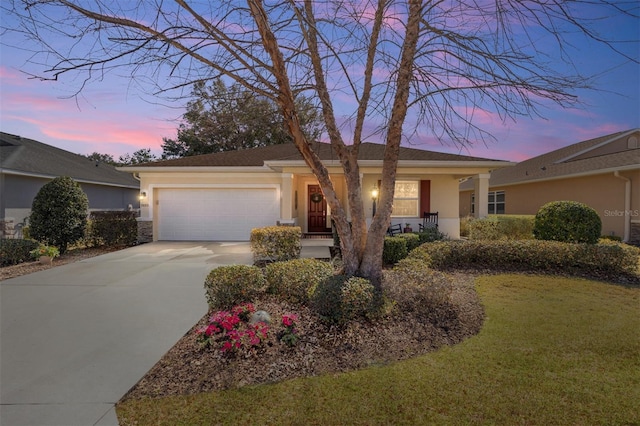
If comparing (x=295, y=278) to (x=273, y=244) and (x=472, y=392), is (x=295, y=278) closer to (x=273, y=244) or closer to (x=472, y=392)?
(x=472, y=392)

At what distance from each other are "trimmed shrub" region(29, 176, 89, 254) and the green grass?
9.70 m

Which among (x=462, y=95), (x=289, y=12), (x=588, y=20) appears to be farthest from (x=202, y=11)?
(x=588, y=20)

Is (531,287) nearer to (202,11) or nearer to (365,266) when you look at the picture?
(365,266)

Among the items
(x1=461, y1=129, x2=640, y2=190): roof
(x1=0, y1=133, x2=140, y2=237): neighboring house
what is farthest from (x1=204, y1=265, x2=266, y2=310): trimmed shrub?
(x1=461, y1=129, x2=640, y2=190): roof

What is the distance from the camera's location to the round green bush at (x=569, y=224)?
334 inches

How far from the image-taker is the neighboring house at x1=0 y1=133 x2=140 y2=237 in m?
12.6

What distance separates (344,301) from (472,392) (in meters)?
1.70

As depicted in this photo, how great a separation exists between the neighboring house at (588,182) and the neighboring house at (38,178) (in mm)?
17454

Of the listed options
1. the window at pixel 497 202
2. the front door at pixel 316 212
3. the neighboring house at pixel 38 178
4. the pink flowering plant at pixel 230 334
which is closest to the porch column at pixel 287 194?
the front door at pixel 316 212

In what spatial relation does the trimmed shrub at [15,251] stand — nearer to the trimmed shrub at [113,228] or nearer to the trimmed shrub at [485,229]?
the trimmed shrub at [113,228]

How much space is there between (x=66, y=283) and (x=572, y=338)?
838cm

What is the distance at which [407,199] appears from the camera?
13008mm

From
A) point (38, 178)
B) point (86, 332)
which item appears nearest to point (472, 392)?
point (86, 332)

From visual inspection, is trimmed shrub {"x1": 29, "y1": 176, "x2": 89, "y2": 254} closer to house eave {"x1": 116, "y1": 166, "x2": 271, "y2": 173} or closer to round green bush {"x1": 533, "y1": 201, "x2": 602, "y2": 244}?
house eave {"x1": 116, "y1": 166, "x2": 271, "y2": 173}
